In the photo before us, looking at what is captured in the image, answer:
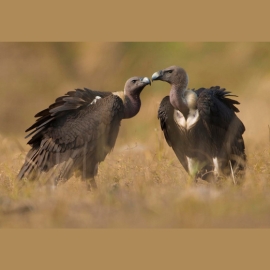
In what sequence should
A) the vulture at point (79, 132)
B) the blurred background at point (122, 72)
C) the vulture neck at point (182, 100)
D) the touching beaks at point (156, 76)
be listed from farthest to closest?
the blurred background at point (122, 72) → the touching beaks at point (156, 76) → the vulture neck at point (182, 100) → the vulture at point (79, 132)

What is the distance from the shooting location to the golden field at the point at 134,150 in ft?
25.9

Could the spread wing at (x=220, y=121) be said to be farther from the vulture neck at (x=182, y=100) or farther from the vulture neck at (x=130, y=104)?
the vulture neck at (x=130, y=104)

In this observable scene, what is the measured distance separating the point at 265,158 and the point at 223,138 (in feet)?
2.72

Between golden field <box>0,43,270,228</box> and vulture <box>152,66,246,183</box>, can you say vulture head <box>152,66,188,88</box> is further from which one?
golden field <box>0,43,270,228</box>

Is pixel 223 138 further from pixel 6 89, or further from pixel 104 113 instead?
pixel 6 89

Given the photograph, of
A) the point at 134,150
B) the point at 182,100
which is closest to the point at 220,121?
the point at 182,100

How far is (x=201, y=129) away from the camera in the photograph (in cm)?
1026

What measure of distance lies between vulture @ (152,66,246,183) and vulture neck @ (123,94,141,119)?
0.39 m

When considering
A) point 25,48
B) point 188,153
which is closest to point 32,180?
point 188,153

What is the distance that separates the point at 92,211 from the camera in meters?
7.98

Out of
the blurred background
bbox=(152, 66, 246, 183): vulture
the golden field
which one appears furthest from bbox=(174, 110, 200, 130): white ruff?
the blurred background

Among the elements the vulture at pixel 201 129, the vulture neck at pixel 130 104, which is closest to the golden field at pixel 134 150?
the vulture at pixel 201 129

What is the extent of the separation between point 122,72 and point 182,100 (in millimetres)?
10068

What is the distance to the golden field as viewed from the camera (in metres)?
7.89
